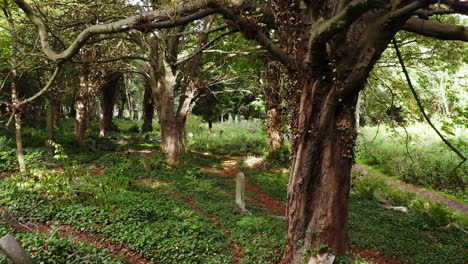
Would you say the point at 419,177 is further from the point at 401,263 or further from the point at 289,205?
the point at 289,205

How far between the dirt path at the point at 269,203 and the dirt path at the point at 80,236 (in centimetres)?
424

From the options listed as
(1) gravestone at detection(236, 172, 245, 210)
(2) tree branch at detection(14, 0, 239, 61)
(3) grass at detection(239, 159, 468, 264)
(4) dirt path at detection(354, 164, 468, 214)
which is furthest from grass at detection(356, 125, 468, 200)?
(2) tree branch at detection(14, 0, 239, 61)

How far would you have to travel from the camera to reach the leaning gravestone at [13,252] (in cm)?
386

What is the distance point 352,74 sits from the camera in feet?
13.5

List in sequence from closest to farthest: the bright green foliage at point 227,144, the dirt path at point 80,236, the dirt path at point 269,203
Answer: the dirt path at point 80,236 → the dirt path at point 269,203 → the bright green foliage at point 227,144

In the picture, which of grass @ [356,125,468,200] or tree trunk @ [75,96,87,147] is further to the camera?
tree trunk @ [75,96,87,147]

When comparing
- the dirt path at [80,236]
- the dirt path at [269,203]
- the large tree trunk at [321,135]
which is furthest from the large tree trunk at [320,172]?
the dirt path at [80,236]

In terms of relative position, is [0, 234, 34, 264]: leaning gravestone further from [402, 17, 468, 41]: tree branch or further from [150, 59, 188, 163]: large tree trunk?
[150, 59, 188, 163]: large tree trunk

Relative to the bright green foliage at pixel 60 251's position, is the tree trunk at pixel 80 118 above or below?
above

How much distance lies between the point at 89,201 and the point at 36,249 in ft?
8.58

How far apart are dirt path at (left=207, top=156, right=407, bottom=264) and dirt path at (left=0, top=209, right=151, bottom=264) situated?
4237 millimetres

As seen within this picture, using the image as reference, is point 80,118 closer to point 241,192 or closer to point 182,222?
point 241,192

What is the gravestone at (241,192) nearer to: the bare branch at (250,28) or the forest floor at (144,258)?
the forest floor at (144,258)

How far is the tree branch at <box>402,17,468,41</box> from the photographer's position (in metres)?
3.73
